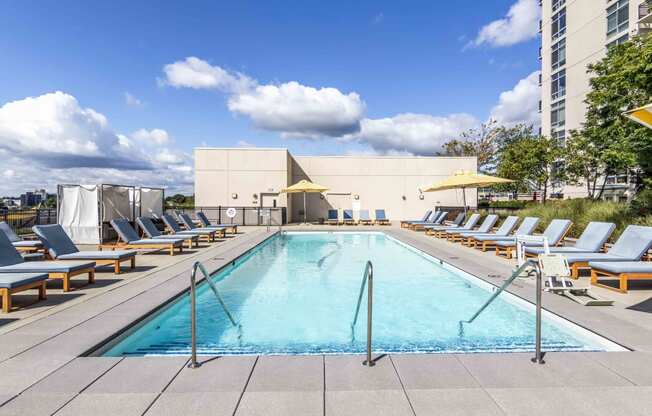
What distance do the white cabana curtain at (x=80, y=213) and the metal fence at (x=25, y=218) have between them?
92.3 inches

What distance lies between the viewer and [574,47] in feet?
93.9

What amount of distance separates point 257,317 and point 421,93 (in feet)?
69.4

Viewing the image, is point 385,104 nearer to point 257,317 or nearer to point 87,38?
point 87,38

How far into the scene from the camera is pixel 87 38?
12.4m

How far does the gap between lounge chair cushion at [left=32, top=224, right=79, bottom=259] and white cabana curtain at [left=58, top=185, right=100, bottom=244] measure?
5.23 m

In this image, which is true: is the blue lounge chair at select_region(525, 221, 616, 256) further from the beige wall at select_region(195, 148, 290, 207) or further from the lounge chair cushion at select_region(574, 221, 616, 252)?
the beige wall at select_region(195, 148, 290, 207)

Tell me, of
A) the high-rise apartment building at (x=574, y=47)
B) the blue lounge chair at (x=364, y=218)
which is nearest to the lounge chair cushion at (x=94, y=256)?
the blue lounge chair at (x=364, y=218)

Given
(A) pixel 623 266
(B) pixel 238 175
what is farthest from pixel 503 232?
(B) pixel 238 175

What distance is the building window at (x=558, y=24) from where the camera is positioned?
30.4m

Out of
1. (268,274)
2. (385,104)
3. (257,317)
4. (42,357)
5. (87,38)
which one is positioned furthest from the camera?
(385,104)

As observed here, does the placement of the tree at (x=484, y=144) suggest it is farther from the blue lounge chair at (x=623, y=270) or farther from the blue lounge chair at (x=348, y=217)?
the blue lounge chair at (x=623, y=270)

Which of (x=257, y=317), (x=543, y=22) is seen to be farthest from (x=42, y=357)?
(x=543, y=22)

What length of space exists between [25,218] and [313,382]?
15973mm

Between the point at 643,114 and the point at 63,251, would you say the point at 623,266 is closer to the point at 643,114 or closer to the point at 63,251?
the point at 643,114
